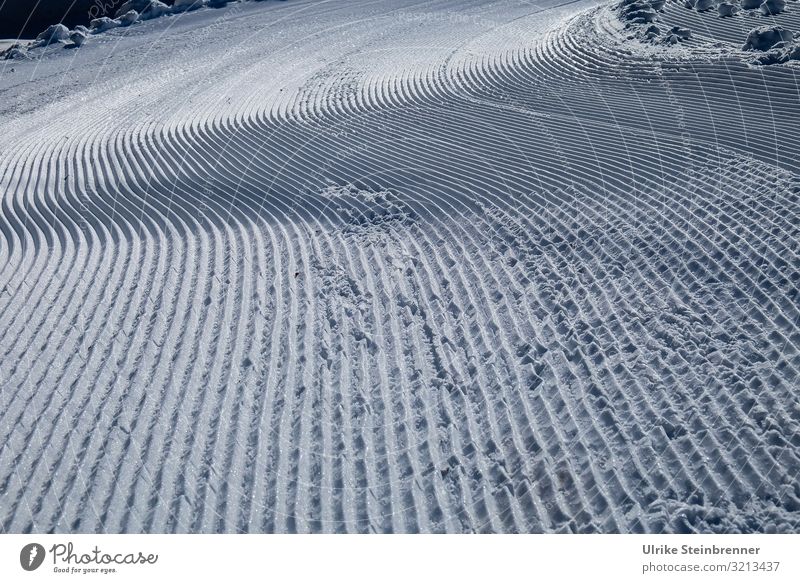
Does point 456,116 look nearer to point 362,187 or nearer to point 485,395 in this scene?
point 362,187

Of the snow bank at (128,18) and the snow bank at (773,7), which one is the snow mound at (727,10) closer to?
the snow bank at (773,7)

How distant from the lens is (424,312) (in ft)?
21.2

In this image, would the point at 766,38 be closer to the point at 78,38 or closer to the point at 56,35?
the point at 78,38

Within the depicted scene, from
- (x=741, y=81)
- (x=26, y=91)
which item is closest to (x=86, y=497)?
(x=741, y=81)

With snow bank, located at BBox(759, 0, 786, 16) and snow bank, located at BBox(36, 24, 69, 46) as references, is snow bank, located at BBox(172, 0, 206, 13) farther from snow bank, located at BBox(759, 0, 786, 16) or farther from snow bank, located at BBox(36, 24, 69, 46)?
snow bank, located at BBox(759, 0, 786, 16)

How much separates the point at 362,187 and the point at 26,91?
42.3 feet

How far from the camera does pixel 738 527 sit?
157 inches
